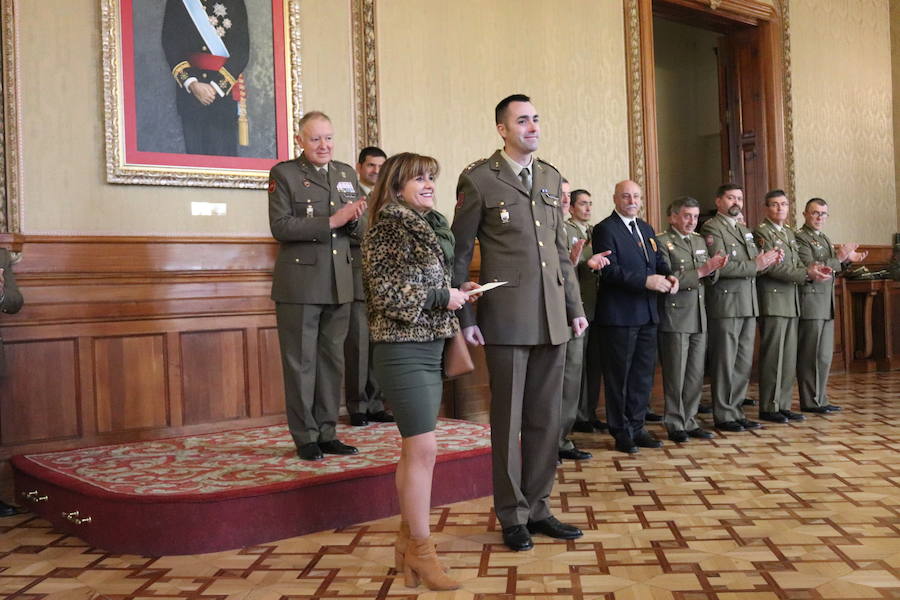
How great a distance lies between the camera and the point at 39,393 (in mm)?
4453

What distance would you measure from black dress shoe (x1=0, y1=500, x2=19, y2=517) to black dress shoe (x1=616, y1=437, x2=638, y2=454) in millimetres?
3049

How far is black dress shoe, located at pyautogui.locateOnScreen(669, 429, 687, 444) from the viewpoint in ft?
16.7

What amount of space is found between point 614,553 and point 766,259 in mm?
3034

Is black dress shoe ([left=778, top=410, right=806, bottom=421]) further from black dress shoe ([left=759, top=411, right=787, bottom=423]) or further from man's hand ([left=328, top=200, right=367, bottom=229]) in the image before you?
man's hand ([left=328, top=200, right=367, bottom=229])

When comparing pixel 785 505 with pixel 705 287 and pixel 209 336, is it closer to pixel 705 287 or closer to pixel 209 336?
pixel 705 287

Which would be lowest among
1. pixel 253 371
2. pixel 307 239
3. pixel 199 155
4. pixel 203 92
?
pixel 253 371

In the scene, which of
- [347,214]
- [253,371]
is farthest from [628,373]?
[253,371]

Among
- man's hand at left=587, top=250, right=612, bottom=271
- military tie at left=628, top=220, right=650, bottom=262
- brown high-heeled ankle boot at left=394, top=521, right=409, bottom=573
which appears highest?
military tie at left=628, top=220, right=650, bottom=262

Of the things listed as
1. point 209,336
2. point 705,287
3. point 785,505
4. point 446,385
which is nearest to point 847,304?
point 705,287

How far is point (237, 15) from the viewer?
513cm

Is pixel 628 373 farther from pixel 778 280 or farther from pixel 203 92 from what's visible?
pixel 203 92

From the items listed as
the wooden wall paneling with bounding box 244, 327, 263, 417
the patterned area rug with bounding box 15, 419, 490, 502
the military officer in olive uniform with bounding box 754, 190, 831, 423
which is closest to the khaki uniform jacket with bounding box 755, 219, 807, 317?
the military officer in olive uniform with bounding box 754, 190, 831, 423

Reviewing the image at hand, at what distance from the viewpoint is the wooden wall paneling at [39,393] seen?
438 centimetres

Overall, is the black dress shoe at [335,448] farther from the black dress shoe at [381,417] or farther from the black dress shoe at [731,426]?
Answer: the black dress shoe at [731,426]
